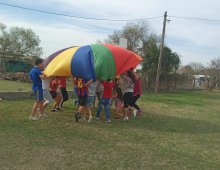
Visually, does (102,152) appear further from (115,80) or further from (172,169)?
(115,80)

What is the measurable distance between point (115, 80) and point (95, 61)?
4.52 feet

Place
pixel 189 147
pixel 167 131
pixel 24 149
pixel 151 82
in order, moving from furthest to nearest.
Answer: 1. pixel 151 82
2. pixel 167 131
3. pixel 189 147
4. pixel 24 149

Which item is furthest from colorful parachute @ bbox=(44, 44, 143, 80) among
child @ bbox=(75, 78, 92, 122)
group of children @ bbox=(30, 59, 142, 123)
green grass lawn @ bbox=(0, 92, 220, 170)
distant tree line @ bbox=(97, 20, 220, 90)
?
distant tree line @ bbox=(97, 20, 220, 90)

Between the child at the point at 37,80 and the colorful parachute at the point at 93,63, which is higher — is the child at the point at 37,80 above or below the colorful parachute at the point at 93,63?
below

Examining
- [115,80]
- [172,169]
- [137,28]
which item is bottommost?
[172,169]

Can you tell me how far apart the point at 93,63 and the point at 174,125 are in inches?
123

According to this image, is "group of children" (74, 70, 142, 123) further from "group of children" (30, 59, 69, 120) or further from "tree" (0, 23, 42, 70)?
"tree" (0, 23, 42, 70)

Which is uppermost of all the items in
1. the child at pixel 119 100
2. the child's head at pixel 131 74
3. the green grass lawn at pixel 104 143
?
the child's head at pixel 131 74

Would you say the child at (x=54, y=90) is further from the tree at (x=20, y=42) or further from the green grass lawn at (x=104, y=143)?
the tree at (x=20, y=42)

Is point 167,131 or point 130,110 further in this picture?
point 130,110

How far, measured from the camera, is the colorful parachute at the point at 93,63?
11.6 metres

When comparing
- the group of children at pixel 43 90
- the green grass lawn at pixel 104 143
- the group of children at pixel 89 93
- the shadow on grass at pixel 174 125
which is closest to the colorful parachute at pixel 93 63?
the group of children at pixel 89 93

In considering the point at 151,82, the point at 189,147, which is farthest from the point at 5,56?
the point at 189,147

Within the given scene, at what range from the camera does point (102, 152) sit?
7.96m
